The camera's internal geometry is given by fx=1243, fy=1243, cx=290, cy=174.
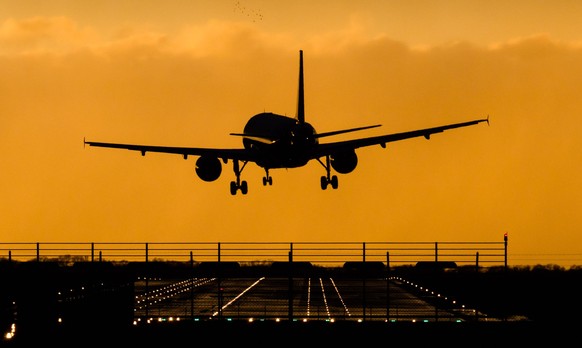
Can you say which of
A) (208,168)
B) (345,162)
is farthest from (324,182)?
(208,168)

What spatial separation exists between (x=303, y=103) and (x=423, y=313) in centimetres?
4097

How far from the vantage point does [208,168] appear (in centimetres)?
7994

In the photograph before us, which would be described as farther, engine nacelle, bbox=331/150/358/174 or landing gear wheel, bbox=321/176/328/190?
landing gear wheel, bbox=321/176/328/190

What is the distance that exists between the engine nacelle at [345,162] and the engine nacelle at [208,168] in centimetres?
753

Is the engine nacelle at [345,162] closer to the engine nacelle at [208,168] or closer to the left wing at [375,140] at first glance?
the left wing at [375,140]

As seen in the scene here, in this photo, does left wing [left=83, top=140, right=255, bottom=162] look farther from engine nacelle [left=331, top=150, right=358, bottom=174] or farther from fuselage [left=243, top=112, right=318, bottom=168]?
engine nacelle [left=331, top=150, right=358, bottom=174]

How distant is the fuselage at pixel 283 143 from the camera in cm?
7219

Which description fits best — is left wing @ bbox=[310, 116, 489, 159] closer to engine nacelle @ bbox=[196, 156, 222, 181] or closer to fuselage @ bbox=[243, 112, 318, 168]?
fuselage @ bbox=[243, 112, 318, 168]

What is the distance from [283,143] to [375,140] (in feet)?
23.8

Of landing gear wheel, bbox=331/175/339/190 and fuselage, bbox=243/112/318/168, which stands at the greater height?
fuselage, bbox=243/112/318/168

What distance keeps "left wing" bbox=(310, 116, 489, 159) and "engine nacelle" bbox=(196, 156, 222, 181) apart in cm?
816

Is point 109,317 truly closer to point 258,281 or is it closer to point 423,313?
point 423,313

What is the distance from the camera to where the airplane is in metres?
72.7

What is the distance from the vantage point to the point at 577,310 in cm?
5106
